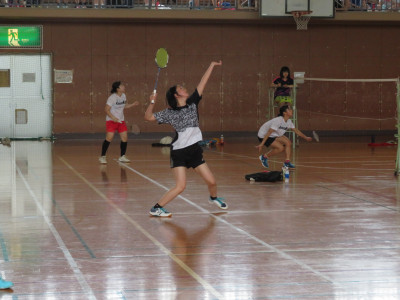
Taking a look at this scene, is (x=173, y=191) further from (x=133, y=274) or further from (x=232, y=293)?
(x=232, y=293)

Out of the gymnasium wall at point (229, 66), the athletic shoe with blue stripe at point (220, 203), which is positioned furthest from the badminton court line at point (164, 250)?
the gymnasium wall at point (229, 66)

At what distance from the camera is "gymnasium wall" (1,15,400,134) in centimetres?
2833

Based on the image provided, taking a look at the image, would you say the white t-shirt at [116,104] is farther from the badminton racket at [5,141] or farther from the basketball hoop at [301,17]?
the basketball hoop at [301,17]

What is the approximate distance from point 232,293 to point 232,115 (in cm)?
2328

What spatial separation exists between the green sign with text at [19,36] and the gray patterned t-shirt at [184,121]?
18546 mm

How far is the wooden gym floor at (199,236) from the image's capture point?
6.45m

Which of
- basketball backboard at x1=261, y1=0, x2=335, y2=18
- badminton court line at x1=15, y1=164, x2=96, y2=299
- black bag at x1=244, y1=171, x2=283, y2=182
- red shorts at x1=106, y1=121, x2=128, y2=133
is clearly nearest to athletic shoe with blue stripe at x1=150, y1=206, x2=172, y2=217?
badminton court line at x1=15, y1=164, x2=96, y2=299

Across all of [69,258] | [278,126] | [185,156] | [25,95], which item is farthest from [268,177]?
[25,95]

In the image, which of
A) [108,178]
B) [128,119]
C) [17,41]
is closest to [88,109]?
[128,119]

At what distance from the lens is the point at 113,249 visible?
8.02 meters

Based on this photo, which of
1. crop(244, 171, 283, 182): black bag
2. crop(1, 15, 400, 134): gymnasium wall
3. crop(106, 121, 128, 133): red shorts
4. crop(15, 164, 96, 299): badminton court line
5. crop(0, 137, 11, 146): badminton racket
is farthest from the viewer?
crop(1, 15, 400, 134): gymnasium wall

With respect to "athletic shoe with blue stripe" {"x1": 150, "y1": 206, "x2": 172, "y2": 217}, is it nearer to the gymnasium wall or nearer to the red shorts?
the red shorts

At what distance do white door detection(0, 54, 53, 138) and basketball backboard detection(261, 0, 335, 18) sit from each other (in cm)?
809

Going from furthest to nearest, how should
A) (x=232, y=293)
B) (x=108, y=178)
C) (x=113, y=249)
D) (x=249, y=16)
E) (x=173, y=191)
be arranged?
1. (x=249, y=16)
2. (x=108, y=178)
3. (x=173, y=191)
4. (x=113, y=249)
5. (x=232, y=293)
